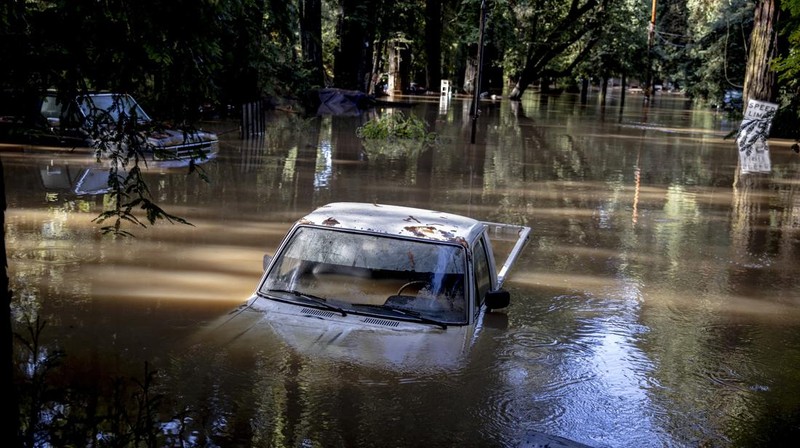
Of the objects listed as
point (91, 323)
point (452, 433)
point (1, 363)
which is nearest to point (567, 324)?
point (452, 433)

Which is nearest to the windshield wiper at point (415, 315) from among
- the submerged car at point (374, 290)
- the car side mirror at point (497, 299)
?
the submerged car at point (374, 290)

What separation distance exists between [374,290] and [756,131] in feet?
15.1

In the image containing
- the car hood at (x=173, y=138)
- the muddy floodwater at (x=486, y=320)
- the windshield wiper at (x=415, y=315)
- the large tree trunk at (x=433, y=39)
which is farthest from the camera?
the large tree trunk at (x=433, y=39)

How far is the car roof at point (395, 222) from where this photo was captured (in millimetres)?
7164

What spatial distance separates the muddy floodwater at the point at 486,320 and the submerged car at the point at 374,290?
0.48ft

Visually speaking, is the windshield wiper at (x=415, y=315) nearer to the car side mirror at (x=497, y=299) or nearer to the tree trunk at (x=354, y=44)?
the car side mirror at (x=497, y=299)

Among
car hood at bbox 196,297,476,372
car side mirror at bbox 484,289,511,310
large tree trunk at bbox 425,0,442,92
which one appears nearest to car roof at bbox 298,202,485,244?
car side mirror at bbox 484,289,511,310

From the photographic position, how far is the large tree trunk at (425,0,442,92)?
55031mm

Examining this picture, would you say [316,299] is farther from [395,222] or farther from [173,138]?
[173,138]

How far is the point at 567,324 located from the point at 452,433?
363cm

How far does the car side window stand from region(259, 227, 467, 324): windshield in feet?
1.30

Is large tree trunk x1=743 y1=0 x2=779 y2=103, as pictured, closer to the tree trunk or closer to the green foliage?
the green foliage

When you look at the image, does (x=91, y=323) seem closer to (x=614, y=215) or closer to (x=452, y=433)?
(x=452, y=433)

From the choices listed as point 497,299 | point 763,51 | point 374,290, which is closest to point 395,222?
point 374,290
